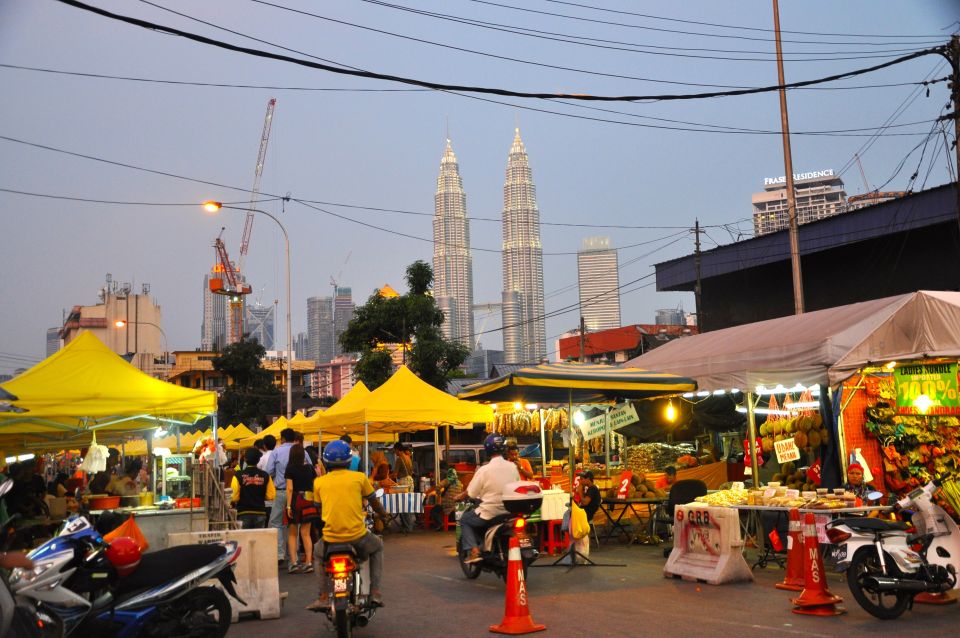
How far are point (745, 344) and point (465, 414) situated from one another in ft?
22.1

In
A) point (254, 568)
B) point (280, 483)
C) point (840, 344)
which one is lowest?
point (254, 568)

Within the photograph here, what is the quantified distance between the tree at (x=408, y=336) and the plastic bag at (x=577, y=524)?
30692 mm

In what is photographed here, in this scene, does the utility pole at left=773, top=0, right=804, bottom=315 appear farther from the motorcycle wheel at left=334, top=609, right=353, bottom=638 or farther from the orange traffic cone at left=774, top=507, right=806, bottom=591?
the motorcycle wheel at left=334, top=609, right=353, bottom=638

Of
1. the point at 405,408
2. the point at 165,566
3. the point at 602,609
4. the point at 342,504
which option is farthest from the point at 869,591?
the point at 405,408

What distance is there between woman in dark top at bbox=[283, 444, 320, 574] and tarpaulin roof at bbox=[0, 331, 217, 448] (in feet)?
5.85

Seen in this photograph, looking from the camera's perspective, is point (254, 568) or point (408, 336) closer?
point (254, 568)

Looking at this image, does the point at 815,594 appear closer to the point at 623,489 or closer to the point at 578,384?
the point at 578,384

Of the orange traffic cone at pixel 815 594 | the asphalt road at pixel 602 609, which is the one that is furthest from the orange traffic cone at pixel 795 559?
the orange traffic cone at pixel 815 594

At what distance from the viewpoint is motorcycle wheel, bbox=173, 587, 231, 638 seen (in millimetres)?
7832

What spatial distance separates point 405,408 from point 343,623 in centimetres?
1144

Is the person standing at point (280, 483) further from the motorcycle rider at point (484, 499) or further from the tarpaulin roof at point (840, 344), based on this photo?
the tarpaulin roof at point (840, 344)

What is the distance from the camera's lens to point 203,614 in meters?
8.01

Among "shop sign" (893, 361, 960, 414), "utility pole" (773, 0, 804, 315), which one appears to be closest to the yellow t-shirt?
"shop sign" (893, 361, 960, 414)

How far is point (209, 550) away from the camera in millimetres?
8109
